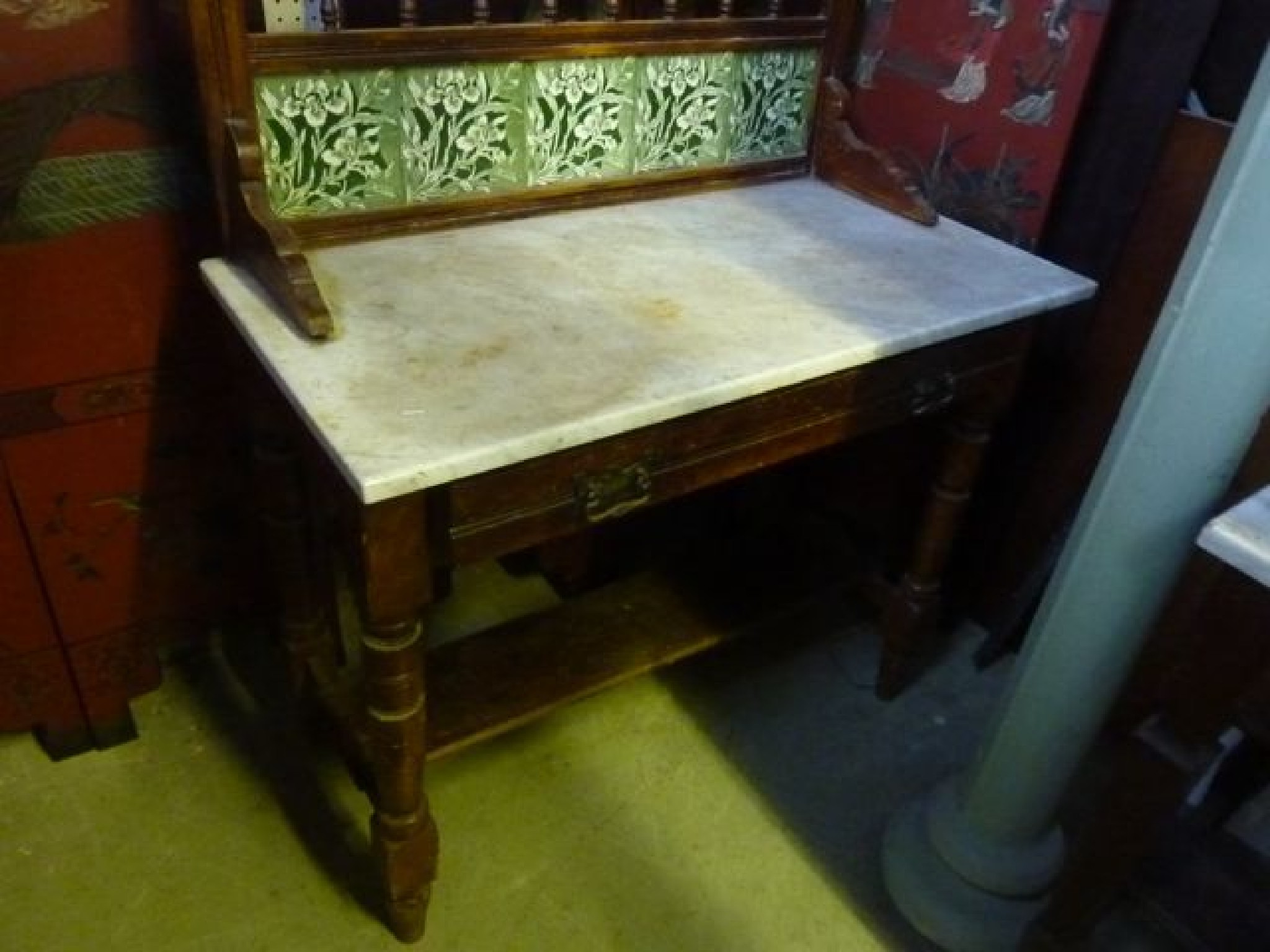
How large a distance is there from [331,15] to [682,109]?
48 centimetres

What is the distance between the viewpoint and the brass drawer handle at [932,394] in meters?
1.19

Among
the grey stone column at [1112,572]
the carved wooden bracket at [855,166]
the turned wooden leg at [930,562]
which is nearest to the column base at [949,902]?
the grey stone column at [1112,572]

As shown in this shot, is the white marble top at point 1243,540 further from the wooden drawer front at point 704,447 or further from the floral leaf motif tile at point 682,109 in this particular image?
the floral leaf motif tile at point 682,109

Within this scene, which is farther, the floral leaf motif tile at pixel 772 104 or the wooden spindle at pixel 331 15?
the floral leaf motif tile at pixel 772 104

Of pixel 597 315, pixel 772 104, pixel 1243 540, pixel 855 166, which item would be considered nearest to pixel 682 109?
pixel 772 104

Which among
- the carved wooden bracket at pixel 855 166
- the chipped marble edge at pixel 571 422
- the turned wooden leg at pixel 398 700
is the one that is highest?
the carved wooden bracket at pixel 855 166

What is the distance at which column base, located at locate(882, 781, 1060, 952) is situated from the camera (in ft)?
4.20

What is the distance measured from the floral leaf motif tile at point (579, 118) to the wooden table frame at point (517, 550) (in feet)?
1.51

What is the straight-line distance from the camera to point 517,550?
3.34ft

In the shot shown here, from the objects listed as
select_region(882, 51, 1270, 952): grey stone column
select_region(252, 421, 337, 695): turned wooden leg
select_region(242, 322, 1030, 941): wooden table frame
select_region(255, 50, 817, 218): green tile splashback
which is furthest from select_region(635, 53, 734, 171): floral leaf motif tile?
select_region(882, 51, 1270, 952): grey stone column

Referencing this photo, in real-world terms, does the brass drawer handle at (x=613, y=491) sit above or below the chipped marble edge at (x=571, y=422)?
below

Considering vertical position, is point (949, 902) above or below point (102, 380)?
below

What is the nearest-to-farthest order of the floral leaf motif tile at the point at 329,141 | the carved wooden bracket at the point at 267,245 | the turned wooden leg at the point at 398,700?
the turned wooden leg at the point at 398,700 → the carved wooden bracket at the point at 267,245 → the floral leaf motif tile at the point at 329,141

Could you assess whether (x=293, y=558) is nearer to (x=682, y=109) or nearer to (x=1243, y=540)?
(x=682, y=109)
